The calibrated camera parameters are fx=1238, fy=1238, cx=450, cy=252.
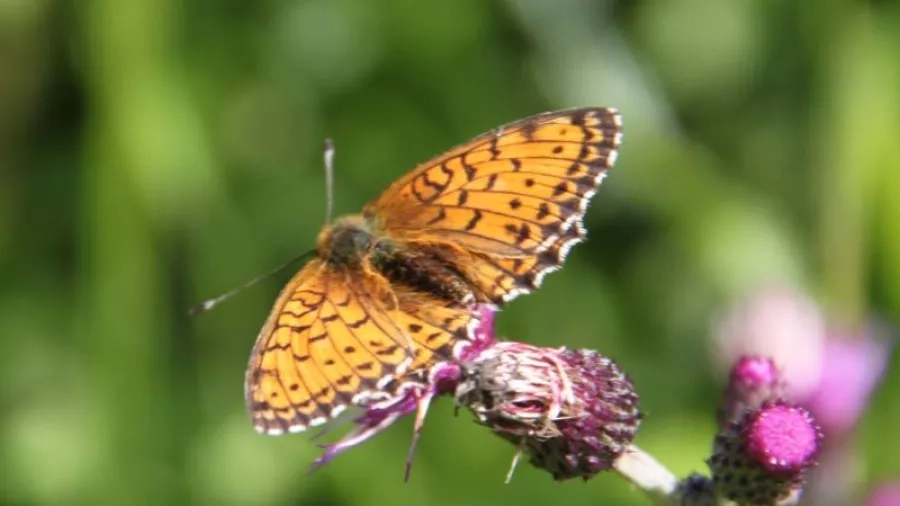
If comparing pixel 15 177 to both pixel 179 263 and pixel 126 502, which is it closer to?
pixel 179 263

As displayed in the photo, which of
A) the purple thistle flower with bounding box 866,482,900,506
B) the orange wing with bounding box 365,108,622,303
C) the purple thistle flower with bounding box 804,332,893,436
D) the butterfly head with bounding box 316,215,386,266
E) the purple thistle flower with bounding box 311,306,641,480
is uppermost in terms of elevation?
the orange wing with bounding box 365,108,622,303

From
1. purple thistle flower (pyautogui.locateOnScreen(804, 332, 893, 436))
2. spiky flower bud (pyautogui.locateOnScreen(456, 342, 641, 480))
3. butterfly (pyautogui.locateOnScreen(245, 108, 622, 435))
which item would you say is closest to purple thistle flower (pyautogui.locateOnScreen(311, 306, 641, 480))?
spiky flower bud (pyautogui.locateOnScreen(456, 342, 641, 480))

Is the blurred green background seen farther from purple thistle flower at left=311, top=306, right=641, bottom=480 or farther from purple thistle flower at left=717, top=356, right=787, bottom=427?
purple thistle flower at left=311, top=306, right=641, bottom=480

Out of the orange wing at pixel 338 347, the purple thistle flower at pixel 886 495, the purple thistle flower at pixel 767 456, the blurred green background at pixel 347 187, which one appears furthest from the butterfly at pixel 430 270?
the blurred green background at pixel 347 187

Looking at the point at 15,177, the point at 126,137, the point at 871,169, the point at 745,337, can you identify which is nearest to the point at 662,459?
the point at 745,337

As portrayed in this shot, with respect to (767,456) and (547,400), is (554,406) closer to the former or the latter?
(547,400)

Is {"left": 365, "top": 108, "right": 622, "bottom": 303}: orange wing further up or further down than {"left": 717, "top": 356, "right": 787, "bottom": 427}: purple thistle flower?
further up

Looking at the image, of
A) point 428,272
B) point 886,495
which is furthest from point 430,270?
point 886,495
